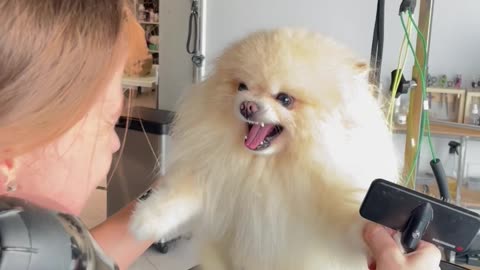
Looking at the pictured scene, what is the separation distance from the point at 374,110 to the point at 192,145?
0.28 metres

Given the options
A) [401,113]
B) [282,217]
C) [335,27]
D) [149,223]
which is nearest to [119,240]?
[149,223]

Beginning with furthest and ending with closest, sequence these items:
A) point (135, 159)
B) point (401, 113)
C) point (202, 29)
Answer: point (202, 29), point (135, 159), point (401, 113)

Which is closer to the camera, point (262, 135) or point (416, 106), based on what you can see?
point (262, 135)

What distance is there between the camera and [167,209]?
756mm

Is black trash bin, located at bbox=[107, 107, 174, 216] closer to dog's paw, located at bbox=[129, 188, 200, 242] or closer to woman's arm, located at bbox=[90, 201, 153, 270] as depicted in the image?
woman's arm, located at bbox=[90, 201, 153, 270]

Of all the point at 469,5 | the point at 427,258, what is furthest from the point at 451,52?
the point at 427,258

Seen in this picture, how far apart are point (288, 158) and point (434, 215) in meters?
0.21

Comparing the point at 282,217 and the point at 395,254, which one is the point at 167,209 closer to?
the point at 282,217

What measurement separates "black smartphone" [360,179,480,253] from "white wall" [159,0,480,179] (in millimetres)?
1673

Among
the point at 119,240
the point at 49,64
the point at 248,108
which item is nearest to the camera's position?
the point at 49,64

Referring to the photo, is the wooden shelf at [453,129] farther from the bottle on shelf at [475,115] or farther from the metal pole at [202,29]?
the metal pole at [202,29]

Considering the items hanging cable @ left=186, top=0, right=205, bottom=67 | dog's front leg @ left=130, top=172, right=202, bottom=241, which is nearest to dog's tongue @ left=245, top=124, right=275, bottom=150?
dog's front leg @ left=130, top=172, right=202, bottom=241

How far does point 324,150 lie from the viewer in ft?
2.29

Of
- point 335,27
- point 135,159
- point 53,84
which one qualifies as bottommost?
point 135,159
